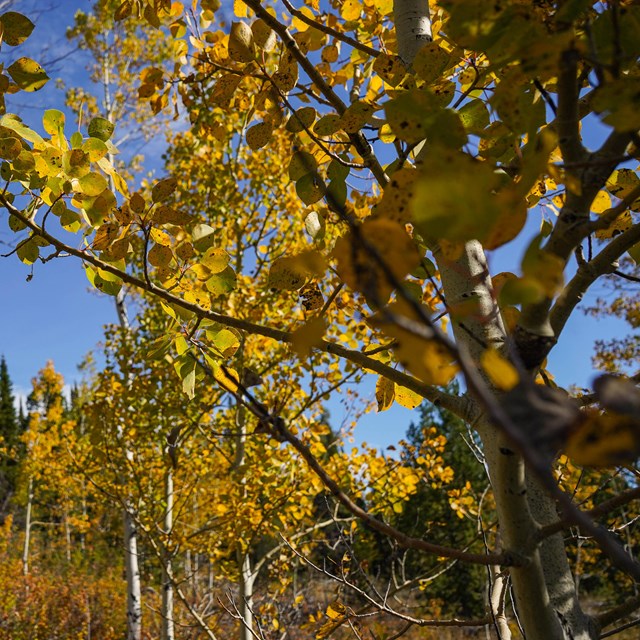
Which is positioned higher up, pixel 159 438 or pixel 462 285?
pixel 159 438

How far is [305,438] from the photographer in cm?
290

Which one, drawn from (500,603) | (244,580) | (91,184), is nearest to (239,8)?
(91,184)

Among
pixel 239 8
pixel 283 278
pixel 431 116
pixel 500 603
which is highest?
pixel 239 8

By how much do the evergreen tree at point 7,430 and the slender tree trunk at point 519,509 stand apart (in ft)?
84.1

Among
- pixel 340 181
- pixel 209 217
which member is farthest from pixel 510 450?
pixel 209 217

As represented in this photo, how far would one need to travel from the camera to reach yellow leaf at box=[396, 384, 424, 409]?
96 cm

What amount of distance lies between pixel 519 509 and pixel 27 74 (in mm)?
1024

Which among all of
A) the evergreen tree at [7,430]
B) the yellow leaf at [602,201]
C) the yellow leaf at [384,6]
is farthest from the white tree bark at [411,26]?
the evergreen tree at [7,430]

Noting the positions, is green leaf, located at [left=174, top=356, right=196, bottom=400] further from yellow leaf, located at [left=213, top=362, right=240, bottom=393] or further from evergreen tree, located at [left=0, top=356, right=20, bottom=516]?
evergreen tree, located at [left=0, top=356, right=20, bottom=516]

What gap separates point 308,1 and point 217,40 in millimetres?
244

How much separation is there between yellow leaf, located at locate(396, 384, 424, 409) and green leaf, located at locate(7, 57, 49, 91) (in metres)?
0.85

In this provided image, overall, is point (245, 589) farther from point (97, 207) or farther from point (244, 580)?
point (97, 207)

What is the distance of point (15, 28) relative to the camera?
0.87 m

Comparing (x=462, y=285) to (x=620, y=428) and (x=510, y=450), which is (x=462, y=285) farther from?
(x=620, y=428)
